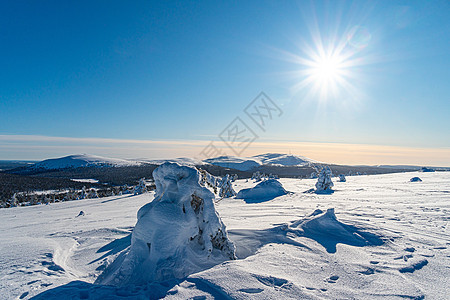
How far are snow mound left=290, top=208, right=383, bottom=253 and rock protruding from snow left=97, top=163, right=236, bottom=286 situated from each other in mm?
2485

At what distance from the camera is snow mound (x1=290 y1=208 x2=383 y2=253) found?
216 inches

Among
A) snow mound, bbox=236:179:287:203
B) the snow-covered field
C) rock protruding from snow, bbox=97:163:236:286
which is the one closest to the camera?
the snow-covered field

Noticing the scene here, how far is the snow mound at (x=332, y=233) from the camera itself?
548 centimetres

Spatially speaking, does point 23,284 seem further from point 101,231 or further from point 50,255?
point 101,231

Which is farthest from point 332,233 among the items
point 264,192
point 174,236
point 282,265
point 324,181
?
point 324,181

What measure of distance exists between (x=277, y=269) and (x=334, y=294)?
99 centimetres

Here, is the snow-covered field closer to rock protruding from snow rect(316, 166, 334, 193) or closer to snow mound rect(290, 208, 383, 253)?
snow mound rect(290, 208, 383, 253)

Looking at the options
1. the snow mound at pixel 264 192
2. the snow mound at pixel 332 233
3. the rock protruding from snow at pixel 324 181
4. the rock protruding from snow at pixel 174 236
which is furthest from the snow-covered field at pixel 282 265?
the rock protruding from snow at pixel 324 181

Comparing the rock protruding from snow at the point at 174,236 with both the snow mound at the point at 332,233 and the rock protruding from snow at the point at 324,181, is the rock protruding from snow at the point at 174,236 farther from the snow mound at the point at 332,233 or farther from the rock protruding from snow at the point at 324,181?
the rock protruding from snow at the point at 324,181

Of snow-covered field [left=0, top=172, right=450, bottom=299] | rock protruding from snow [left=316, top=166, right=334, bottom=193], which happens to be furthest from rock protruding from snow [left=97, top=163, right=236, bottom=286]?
rock protruding from snow [left=316, top=166, right=334, bottom=193]

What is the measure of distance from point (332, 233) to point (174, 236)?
14.3ft

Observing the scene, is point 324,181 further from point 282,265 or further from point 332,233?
point 282,265

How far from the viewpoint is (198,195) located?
4910mm

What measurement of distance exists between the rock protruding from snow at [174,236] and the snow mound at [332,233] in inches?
97.8
